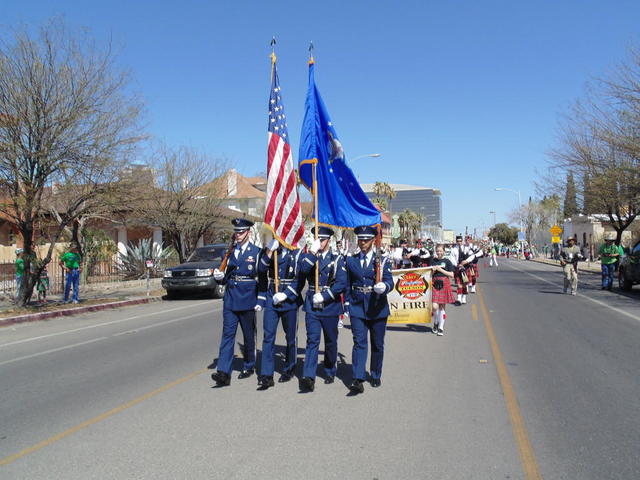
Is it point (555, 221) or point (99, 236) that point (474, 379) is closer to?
point (99, 236)

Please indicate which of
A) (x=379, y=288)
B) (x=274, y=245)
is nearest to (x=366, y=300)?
(x=379, y=288)

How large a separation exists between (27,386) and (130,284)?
55.1 feet

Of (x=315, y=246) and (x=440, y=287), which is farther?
(x=440, y=287)

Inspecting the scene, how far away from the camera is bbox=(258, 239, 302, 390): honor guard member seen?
618cm

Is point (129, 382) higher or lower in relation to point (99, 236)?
lower

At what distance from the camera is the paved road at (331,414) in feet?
13.3

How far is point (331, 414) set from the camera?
5211 millimetres

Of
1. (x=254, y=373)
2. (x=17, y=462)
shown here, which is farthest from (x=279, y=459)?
(x=254, y=373)

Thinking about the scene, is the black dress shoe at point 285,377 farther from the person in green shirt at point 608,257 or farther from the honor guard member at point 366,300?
the person in green shirt at point 608,257

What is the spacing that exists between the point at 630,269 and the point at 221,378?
1662 centimetres

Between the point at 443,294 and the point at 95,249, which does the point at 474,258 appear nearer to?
the point at 443,294

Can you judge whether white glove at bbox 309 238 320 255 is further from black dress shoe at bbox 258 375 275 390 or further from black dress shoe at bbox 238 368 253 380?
black dress shoe at bbox 238 368 253 380

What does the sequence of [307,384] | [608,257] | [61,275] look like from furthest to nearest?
[61,275], [608,257], [307,384]

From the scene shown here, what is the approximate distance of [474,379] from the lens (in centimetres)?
652
